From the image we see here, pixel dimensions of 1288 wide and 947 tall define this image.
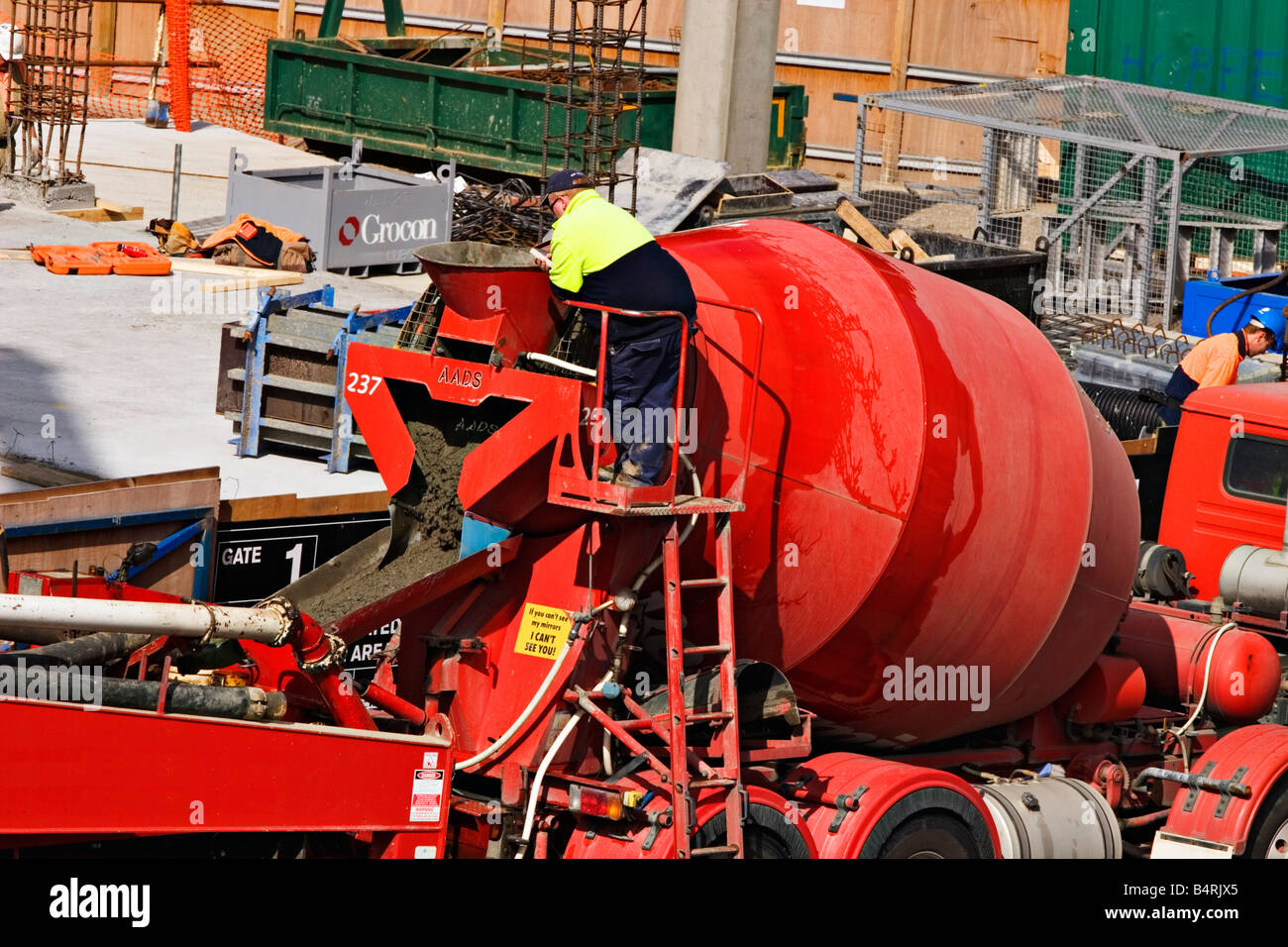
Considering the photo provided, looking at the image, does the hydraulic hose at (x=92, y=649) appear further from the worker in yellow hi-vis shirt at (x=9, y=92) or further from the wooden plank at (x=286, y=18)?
the wooden plank at (x=286, y=18)

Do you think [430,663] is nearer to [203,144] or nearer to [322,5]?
[203,144]

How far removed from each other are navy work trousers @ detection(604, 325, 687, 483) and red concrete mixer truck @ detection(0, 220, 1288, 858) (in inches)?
3.1

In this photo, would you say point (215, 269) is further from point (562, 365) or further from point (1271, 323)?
point (562, 365)

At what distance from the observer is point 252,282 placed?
17.4m

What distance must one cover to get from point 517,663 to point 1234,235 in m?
15.8

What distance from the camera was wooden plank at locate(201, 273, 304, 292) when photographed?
17.1 metres

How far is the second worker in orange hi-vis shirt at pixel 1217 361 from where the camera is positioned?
11820mm

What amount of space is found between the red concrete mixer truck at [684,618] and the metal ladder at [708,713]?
14 mm

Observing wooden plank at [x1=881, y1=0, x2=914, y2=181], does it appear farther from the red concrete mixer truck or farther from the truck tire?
the truck tire

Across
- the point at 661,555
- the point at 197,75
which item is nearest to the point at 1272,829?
the point at 661,555

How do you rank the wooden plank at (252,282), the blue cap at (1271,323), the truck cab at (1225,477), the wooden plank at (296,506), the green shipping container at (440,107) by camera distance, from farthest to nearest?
the green shipping container at (440,107) → the wooden plank at (252,282) → the blue cap at (1271,323) → the truck cab at (1225,477) → the wooden plank at (296,506)

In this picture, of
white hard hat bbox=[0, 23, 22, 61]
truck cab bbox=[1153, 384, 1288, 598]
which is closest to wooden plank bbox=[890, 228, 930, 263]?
truck cab bbox=[1153, 384, 1288, 598]

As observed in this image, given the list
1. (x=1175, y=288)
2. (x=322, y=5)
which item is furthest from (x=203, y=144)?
(x=1175, y=288)

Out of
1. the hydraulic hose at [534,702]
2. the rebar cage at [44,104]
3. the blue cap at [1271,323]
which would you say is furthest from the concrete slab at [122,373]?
the blue cap at [1271,323]
